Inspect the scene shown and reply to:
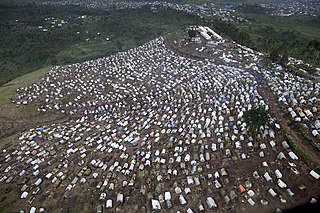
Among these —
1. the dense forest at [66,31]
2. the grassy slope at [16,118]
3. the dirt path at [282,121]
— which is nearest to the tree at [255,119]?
the dirt path at [282,121]

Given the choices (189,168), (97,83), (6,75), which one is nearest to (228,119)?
(189,168)

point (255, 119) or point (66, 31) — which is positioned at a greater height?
point (255, 119)

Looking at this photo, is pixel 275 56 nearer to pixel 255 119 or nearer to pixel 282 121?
pixel 282 121

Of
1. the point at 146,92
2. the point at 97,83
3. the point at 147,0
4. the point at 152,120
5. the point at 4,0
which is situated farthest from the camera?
the point at 147,0

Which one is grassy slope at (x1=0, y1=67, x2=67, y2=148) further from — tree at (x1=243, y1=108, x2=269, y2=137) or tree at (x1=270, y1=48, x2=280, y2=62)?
tree at (x1=270, y1=48, x2=280, y2=62)

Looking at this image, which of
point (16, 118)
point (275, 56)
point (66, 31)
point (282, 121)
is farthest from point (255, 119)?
point (66, 31)

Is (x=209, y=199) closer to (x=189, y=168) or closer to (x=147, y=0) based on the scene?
(x=189, y=168)
